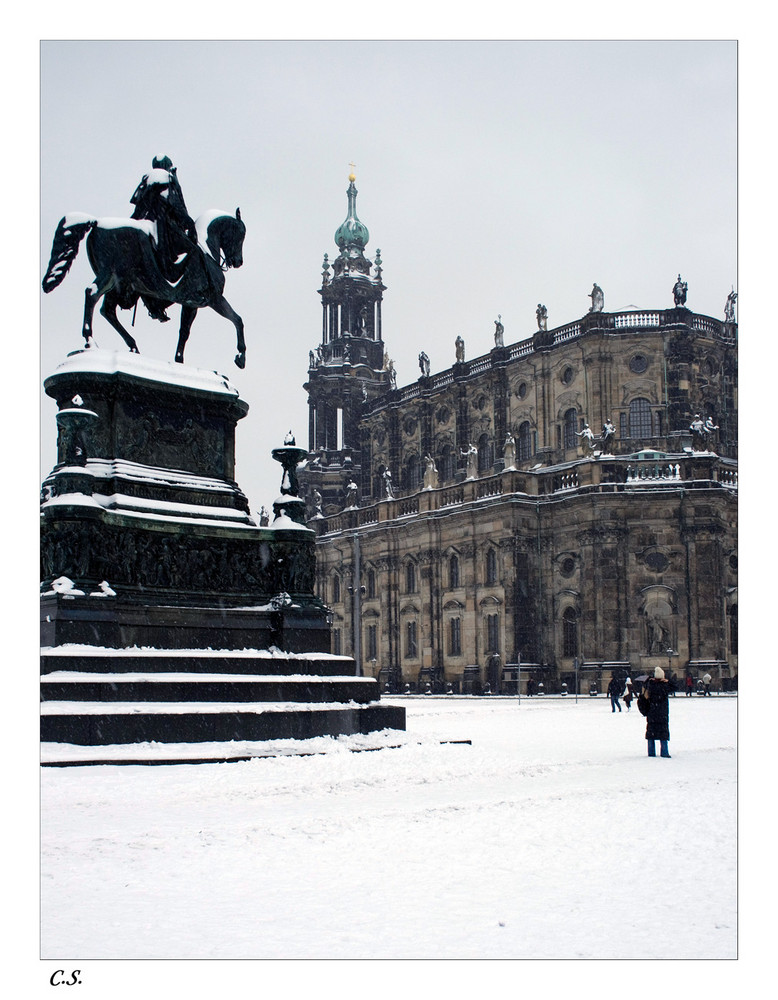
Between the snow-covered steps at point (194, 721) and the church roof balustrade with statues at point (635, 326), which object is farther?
the church roof balustrade with statues at point (635, 326)

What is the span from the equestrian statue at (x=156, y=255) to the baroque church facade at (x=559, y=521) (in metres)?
25.5

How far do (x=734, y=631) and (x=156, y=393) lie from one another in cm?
4045

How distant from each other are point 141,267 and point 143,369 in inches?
66.0

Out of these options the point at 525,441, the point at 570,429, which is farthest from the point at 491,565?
the point at 525,441

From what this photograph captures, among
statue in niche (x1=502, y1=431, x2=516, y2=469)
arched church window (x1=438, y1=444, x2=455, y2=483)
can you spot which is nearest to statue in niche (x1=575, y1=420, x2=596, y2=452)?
statue in niche (x1=502, y1=431, x2=516, y2=469)

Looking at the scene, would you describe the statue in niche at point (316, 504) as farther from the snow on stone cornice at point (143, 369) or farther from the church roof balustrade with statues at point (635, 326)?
the snow on stone cornice at point (143, 369)

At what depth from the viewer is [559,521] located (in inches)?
2188

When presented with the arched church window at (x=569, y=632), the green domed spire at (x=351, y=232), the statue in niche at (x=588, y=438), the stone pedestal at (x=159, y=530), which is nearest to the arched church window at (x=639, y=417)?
the statue in niche at (x=588, y=438)

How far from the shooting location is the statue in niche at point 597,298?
191 ft

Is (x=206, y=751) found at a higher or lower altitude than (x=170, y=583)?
lower

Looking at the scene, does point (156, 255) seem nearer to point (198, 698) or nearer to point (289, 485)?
point (289, 485)

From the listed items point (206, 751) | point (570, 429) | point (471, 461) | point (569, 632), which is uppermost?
point (570, 429)

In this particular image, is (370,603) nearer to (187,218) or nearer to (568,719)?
(568,719)
